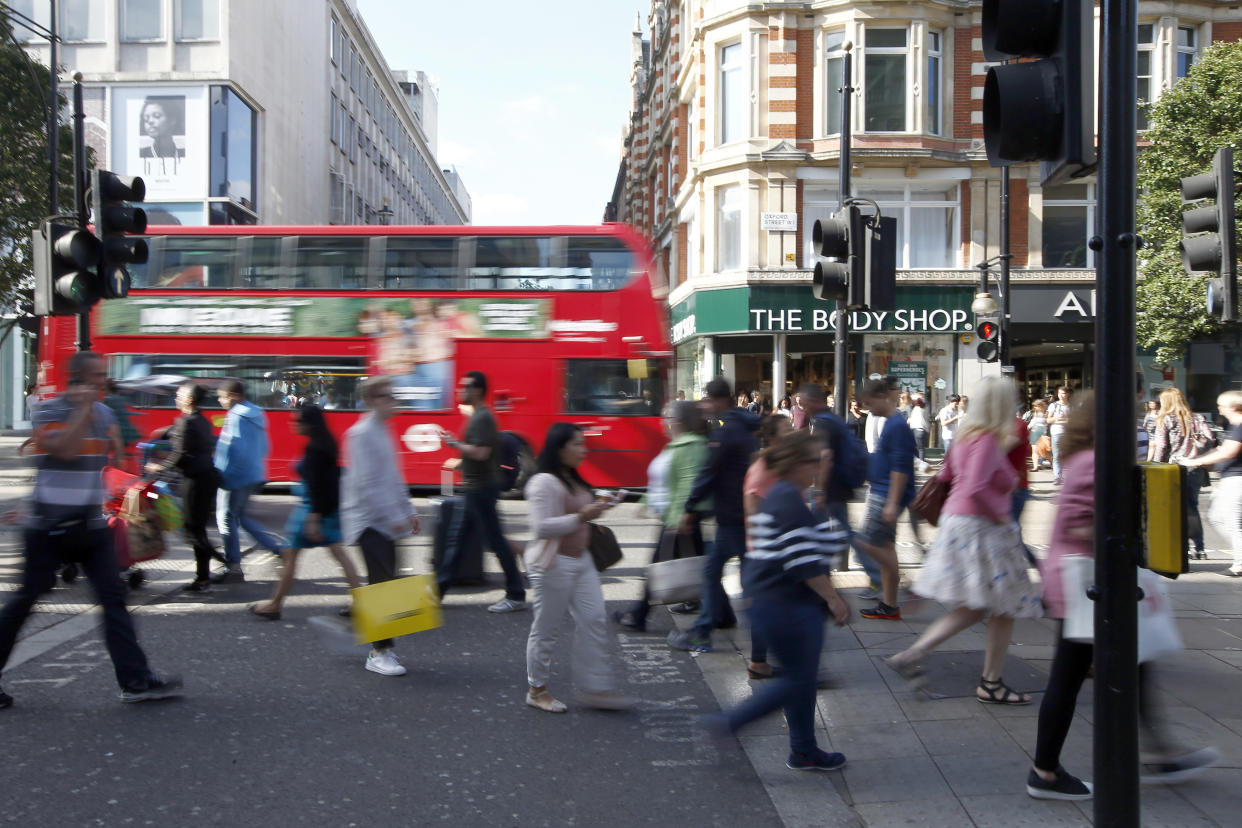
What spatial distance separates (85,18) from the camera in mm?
28766

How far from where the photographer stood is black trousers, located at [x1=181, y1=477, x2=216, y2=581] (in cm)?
783

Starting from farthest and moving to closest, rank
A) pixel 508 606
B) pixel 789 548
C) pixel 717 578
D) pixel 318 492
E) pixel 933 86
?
pixel 933 86 → pixel 508 606 → pixel 318 492 → pixel 717 578 → pixel 789 548

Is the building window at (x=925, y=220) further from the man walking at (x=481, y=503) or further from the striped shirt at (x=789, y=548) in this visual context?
the striped shirt at (x=789, y=548)

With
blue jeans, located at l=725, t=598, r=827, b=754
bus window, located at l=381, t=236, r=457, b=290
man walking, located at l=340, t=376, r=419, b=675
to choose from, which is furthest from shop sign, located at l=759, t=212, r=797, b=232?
blue jeans, located at l=725, t=598, r=827, b=754

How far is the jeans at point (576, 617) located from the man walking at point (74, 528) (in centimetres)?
197

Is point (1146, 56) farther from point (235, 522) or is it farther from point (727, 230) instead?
point (235, 522)

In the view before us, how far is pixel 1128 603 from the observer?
125 inches

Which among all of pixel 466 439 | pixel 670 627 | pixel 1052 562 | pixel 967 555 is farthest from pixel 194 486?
pixel 1052 562

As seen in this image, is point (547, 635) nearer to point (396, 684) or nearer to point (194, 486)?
point (396, 684)

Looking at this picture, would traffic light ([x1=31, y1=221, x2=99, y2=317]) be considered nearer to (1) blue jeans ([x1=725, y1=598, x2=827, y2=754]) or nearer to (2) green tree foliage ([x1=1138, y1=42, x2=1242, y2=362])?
(1) blue jeans ([x1=725, y1=598, x2=827, y2=754])

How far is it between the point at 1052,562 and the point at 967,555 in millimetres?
885

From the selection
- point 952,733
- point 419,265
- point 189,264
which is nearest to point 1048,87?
point 952,733

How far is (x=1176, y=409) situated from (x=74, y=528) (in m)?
9.90

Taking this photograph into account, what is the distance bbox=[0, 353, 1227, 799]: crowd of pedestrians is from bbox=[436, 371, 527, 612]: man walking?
16 millimetres
